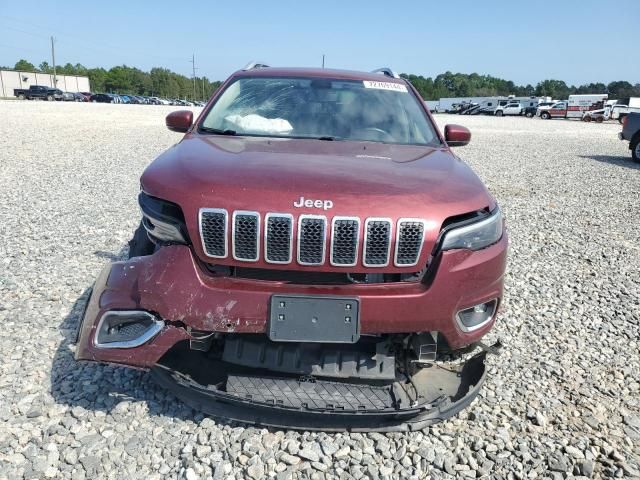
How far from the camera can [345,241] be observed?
227 centimetres

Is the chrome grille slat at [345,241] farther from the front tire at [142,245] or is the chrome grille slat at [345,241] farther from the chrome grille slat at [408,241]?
the front tire at [142,245]

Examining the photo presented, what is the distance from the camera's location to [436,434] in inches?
106

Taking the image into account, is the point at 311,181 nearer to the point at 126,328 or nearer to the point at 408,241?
the point at 408,241

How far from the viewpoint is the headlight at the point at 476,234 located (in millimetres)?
2416

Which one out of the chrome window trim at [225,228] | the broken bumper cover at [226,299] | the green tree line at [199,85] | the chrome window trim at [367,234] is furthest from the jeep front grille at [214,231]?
the green tree line at [199,85]

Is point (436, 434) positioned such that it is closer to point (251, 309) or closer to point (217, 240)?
point (251, 309)

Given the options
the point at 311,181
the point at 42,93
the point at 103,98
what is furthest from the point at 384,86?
the point at 103,98

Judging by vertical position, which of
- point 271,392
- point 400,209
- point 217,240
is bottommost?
point 271,392

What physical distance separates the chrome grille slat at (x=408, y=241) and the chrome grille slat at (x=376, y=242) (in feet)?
0.15

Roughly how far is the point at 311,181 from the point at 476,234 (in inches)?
32.8

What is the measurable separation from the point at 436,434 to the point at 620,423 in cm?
106

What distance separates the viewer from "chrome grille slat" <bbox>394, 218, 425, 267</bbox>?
7.54 ft

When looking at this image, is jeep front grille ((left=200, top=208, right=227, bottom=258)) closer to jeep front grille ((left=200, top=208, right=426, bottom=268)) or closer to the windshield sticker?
jeep front grille ((left=200, top=208, right=426, bottom=268))

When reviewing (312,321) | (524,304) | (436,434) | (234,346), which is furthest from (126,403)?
(524,304)
